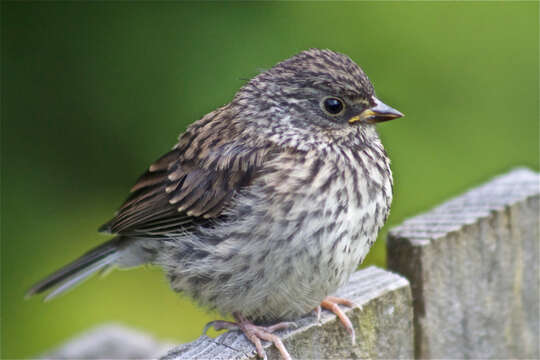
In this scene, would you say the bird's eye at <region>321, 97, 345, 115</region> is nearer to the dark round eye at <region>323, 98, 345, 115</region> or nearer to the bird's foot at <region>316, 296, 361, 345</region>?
the dark round eye at <region>323, 98, 345, 115</region>

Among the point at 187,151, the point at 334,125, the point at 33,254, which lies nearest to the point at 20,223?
the point at 33,254

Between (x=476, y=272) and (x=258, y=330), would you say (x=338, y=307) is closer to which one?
(x=258, y=330)

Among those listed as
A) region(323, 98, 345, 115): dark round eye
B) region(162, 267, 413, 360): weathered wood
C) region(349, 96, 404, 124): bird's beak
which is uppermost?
region(323, 98, 345, 115): dark round eye

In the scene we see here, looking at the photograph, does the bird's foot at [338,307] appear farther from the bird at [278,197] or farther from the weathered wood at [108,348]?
the weathered wood at [108,348]

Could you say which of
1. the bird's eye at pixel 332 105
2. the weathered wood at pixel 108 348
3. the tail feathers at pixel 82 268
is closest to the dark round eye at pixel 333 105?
the bird's eye at pixel 332 105

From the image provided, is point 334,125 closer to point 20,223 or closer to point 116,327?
point 116,327

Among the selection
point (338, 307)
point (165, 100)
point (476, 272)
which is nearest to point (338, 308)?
Answer: point (338, 307)

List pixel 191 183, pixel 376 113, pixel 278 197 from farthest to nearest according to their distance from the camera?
pixel 191 183, pixel 376 113, pixel 278 197

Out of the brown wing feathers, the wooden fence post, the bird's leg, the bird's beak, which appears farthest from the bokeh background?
the bird's leg
